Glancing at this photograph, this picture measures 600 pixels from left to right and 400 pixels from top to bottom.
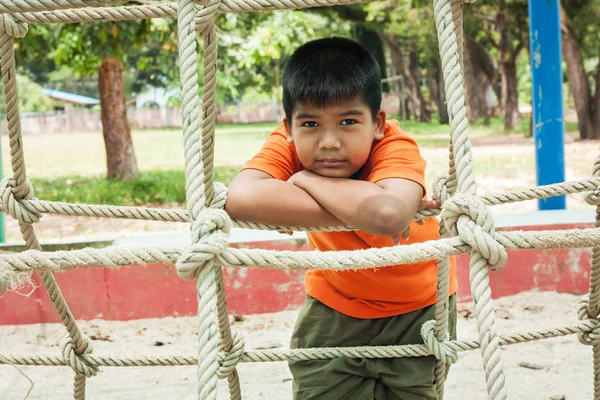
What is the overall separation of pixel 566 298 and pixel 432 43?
1464 centimetres

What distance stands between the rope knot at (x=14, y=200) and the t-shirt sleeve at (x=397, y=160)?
30.3 inches

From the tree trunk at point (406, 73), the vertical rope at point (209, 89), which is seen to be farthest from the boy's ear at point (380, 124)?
the tree trunk at point (406, 73)

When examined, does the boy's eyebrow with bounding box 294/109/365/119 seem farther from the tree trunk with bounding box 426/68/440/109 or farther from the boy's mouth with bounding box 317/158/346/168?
the tree trunk with bounding box 426/68/440/109

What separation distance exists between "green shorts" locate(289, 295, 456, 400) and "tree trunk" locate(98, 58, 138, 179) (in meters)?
5.18

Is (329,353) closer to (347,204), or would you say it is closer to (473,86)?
(347,204)

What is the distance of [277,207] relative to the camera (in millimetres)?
1369

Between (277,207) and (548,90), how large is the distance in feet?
9.17

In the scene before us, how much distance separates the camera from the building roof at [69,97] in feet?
119

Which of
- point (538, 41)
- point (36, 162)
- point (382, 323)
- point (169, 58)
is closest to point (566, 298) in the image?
point (538, 41)

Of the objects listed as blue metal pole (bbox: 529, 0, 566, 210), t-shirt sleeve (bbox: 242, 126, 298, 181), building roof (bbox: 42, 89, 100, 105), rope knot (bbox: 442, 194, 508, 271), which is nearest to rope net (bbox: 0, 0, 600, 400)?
rope knot (bbox: 442, 194, 508, 271)

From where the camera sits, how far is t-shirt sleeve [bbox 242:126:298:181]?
1540mm

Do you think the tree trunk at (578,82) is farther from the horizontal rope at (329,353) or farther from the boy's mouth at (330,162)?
the boy's mouth at (330,162)

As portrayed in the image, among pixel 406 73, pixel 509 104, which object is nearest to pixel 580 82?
pixel 509 104

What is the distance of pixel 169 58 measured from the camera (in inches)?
298
